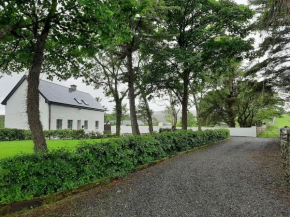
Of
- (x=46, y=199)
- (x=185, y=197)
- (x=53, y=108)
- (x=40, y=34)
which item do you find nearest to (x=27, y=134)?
(x=53, y=108)

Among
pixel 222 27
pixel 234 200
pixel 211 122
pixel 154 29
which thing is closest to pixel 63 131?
pixel 154 29

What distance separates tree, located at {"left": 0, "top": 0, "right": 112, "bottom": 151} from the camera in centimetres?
512

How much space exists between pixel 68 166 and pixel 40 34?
4130mm

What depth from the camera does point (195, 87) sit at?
53.6ft

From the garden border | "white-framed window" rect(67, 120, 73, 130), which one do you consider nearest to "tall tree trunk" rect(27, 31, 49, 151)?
the garden border

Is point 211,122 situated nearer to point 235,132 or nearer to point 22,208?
point 235,132

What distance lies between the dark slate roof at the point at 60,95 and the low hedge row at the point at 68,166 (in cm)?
1481

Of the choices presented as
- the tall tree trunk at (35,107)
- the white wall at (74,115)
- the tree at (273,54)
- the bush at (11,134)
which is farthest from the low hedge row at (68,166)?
the white wall at (74,115)

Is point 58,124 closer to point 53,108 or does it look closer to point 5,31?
point 53,108

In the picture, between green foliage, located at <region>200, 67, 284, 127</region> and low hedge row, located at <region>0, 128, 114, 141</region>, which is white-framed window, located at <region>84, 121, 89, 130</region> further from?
green foliage, located at <region>200, 67, 284, 127</region>

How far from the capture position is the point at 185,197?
13.9ft

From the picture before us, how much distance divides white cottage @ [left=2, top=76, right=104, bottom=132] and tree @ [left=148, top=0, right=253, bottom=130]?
11.5 meters

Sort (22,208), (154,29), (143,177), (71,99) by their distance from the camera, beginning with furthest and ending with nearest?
(71,99) < (154,29) < (143,177) < (22,208)

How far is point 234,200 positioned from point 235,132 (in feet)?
78.4
